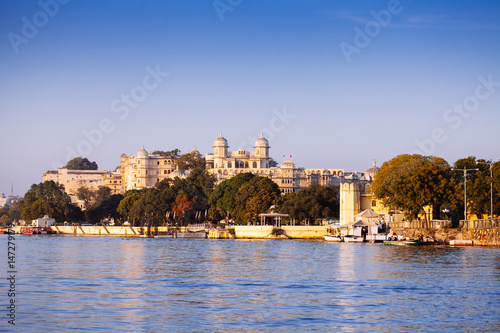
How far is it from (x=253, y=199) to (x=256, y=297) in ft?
246

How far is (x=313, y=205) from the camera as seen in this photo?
94125mm

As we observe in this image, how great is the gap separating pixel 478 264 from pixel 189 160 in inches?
5410

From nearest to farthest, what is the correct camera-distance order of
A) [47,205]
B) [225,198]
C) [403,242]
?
[403,242] < [225,198] < [47,205]

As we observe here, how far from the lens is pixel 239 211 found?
339 ft

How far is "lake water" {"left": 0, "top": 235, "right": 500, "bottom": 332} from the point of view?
21344 millimetres

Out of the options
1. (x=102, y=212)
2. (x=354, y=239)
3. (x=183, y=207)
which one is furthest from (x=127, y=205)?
(x=354, y=239)

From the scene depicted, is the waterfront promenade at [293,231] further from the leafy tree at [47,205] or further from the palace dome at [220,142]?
the palace dome at [220,142]

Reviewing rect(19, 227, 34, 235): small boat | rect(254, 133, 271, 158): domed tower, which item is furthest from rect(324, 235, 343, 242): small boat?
rect(254, 133, 271, 158): domed tower

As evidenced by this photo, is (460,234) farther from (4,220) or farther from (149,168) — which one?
(4,220)

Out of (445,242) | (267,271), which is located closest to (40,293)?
(267,271)

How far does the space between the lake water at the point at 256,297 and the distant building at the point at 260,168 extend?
10478cm

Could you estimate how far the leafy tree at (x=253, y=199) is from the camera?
101875 mm

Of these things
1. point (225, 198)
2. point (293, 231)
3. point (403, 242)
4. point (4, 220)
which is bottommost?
point (403, 242)

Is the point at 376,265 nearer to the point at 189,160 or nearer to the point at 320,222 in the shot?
the point at 320,222
